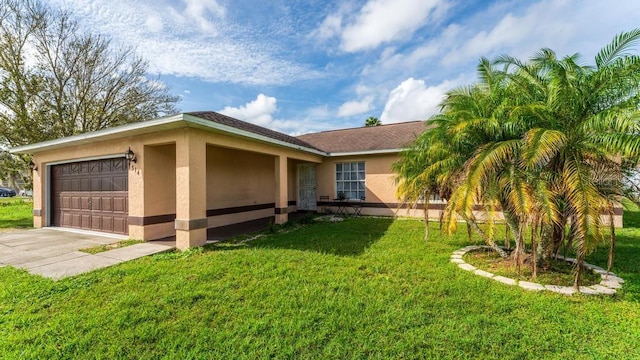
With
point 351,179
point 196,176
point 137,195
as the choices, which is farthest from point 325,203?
point 137,195

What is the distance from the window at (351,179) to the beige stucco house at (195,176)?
0.05 m

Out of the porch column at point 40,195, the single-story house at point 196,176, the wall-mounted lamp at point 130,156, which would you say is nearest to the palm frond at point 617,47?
the single-story house at point 196,176

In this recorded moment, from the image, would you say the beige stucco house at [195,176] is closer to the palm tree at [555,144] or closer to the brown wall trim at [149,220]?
the brown wall trim at [149,220]

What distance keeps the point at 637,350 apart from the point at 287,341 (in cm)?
360

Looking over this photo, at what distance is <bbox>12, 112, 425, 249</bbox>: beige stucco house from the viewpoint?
6750 millimetres

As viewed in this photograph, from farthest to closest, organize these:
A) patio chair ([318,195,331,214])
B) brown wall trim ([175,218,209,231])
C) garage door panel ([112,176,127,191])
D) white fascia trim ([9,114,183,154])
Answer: patio chair ([318,195,331,214]) → garage door panel ([112,176,127,191]) → brown wall trim ([175,218,209,231]) → white fascia trim ([9,114,183,154])

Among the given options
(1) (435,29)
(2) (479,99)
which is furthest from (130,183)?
(1) (435,29)

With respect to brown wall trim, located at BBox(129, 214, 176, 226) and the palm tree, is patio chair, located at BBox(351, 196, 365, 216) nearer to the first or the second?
the palm tree

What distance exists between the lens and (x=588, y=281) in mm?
4516

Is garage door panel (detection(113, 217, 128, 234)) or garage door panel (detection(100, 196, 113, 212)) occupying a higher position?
garage door panel (detection(100, 196, 113, 212))

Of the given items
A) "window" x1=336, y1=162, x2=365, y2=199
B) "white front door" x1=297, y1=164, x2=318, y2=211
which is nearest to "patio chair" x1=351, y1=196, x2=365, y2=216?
"window" x1=336, y1=162, x2=365, y2=199

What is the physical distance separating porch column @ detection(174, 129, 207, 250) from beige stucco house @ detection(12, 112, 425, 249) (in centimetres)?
2

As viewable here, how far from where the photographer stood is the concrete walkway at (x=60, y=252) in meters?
5.30

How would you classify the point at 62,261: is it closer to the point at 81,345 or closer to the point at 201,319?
the point at 81,345
